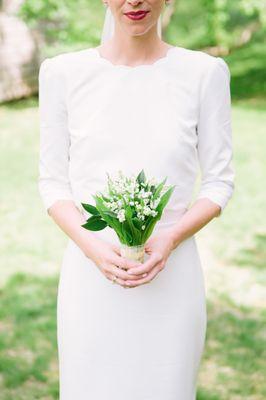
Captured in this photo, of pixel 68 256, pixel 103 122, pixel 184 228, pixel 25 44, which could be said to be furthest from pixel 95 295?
pixel 25 44

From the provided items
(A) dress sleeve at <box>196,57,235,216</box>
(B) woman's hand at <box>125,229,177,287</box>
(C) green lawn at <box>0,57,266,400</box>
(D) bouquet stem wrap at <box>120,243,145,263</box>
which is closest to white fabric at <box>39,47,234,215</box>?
(A) dress sleeve at <box>196,57,235,216</box>

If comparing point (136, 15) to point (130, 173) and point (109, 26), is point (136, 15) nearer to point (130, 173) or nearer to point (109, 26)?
point (109, 26)

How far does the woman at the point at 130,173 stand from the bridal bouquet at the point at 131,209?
110 mm

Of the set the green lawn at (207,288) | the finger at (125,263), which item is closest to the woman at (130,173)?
the finger at (125,263)

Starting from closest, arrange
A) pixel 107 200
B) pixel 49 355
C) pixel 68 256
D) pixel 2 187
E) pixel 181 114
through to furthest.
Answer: pixel 107 200
pixel 181 114
pixel 68 256
pixel 49 355
pixel 2 187

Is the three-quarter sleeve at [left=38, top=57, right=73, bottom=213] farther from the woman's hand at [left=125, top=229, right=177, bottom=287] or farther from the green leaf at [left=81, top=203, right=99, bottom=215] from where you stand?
the woman's hand at [left=125, top=229, right=177, bottom=287]

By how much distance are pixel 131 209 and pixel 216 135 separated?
1.66 feet

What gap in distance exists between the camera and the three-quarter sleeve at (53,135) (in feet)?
8.69

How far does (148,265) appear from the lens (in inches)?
97.4

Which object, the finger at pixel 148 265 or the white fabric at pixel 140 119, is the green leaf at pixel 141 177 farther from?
the finger at pixel 148 265

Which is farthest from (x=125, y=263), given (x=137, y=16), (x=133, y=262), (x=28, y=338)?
(x=28, y=338)

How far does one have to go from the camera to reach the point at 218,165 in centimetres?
267

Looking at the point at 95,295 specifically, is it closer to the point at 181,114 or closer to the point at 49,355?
the point at 181,114

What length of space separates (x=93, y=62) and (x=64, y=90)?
0.15 m
